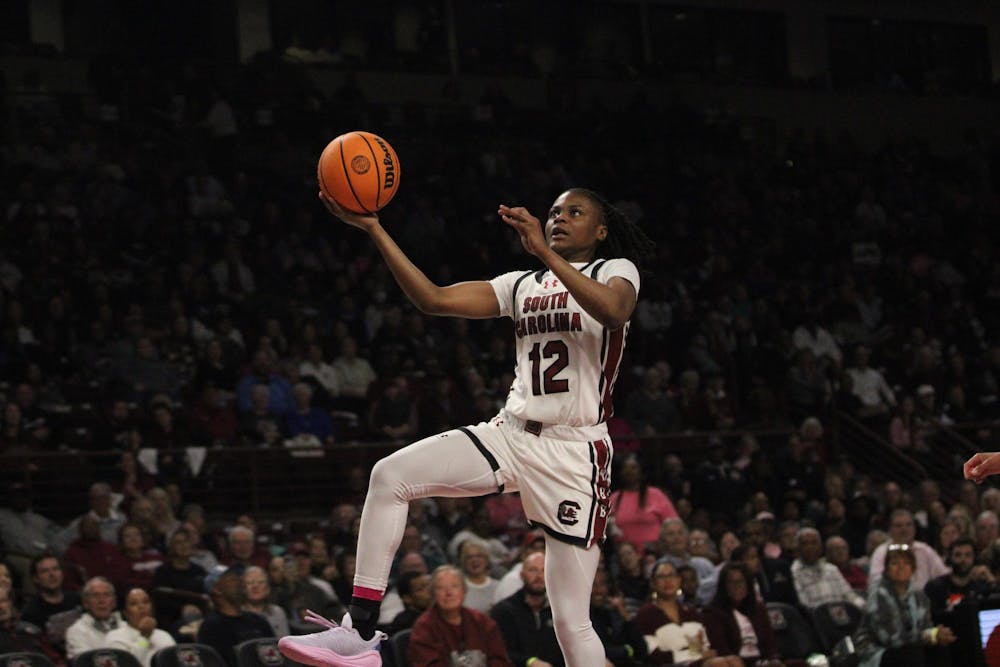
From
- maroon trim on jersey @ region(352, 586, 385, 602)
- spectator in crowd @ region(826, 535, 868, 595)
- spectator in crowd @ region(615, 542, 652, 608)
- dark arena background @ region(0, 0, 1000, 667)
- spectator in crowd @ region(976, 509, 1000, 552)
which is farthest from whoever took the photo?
spectator in crowd @ region(976, 509, 1000, 552)

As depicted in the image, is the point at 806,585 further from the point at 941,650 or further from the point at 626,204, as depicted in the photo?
the point at 626,204

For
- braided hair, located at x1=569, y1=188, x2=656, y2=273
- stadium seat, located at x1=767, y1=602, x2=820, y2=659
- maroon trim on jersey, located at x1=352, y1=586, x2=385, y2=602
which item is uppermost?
braided hair, located at x1=569, y1=188, x2=656, y2=273

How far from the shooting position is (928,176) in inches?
882

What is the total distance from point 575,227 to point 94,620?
4.84m

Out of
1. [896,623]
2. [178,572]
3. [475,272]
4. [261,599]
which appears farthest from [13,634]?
[475,272]

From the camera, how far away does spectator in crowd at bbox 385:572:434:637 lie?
9.69 metres

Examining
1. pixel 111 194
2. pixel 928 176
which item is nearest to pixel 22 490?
pixel 111 194

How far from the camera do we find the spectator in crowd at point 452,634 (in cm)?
881

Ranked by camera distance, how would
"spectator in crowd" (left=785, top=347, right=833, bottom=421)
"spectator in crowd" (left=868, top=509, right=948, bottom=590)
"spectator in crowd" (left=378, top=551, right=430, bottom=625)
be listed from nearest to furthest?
"spectator in crowd" (left=378, top=551, right=430, bottom=625) → "spectator in crowd" (left=868, top=509, right=948, bottom=590) → "spectator in crowd" (left=785, top=347, right=833, bottom=421)

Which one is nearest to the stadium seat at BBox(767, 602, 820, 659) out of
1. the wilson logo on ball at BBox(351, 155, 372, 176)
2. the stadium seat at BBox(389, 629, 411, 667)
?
the stadium seat at BBox(389, 629, 411, 667)

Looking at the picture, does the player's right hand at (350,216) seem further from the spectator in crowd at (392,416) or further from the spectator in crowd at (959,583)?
the spectator in crowd at (392,416)

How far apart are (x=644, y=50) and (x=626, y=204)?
4821 millimetres

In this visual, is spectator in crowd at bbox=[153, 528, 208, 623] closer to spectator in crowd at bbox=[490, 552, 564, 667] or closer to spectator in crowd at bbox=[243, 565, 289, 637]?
spectator in crowd at bbox=[243, 565, 289, 637]

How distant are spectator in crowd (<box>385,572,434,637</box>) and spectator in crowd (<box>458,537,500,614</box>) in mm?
560
